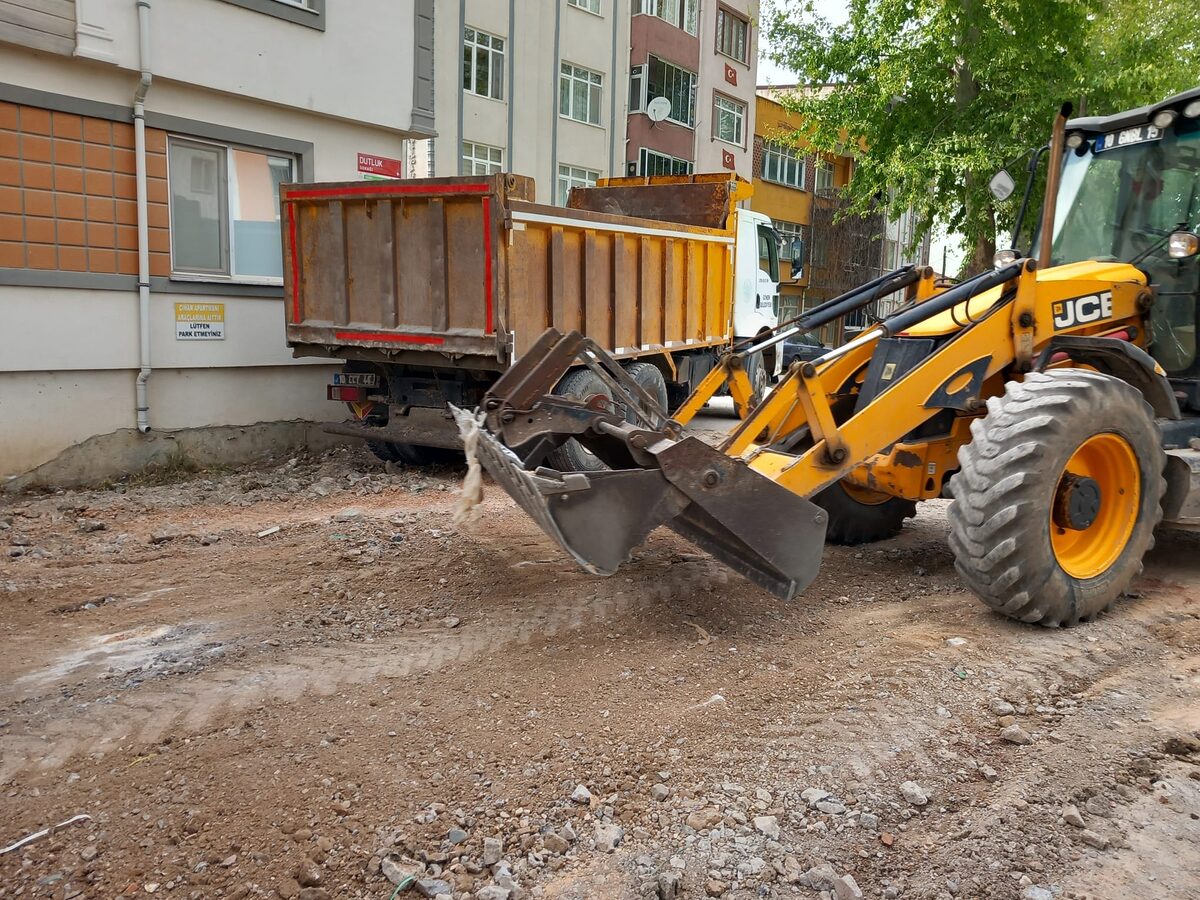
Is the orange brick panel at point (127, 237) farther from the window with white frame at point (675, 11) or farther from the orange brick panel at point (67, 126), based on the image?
the window with white frame at point (675, 11)

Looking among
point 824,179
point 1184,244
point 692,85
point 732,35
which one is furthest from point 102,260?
point 824,179

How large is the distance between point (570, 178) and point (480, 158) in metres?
2.85

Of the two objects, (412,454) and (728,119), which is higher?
(728,119)

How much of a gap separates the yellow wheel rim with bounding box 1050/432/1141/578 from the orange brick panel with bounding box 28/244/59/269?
8.04 m

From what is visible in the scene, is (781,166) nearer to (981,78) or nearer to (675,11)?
(675,11)

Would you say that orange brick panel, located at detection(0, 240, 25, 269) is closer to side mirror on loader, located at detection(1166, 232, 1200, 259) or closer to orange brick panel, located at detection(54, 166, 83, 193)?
orange brick panel, located at detection(54, 166, 83, 193)

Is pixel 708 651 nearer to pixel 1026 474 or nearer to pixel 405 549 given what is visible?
pixel 1026 474

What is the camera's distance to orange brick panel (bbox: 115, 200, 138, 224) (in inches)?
349

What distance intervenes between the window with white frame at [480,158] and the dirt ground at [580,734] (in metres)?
15.9

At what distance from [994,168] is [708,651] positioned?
1304 centimetres

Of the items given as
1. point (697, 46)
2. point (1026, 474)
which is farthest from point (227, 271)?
point (697, 46)

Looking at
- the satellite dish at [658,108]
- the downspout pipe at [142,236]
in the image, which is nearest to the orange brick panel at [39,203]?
the downspout pipe at [142,236]

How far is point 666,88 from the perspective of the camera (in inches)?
A: 1006

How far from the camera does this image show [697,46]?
2656cm
